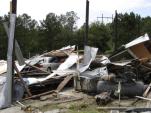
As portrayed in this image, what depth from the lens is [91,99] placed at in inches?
661

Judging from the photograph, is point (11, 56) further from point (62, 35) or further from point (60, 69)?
point (62, 35)

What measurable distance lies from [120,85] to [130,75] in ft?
2.29

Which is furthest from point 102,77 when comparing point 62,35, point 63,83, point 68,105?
point 62,35

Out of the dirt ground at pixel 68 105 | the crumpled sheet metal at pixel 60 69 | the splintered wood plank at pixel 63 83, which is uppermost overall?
the crumpled sheet metal at pixel 60 69

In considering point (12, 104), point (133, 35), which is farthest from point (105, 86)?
point (133, 35)

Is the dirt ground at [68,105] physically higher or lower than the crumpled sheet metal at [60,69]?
lower

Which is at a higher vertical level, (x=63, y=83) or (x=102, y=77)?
(x=102, y=77)

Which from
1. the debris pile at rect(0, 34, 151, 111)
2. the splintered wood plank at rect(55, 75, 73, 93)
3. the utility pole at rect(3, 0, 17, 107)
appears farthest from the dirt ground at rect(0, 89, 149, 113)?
the splintered wood plank at rect(55, 75, 73, 93)

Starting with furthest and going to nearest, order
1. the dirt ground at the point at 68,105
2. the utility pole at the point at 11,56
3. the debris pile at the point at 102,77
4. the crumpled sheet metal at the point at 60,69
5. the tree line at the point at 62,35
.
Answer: the tree line at the point at 62,35
the crumpled sheet metal at the point at 60,69
the utility pole at the point at 11,56
the debris pile at the point at 102,77
the dirt ground at the point at 68,105

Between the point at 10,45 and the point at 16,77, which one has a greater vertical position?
the point at 10,45

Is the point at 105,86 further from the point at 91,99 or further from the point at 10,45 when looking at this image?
the point at 10,45

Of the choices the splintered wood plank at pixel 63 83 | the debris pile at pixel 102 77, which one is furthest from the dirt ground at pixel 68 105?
the splintered wood plank at pixel 63 83

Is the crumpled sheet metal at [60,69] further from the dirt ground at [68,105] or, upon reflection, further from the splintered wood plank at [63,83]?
the dirt ground at [68,105]

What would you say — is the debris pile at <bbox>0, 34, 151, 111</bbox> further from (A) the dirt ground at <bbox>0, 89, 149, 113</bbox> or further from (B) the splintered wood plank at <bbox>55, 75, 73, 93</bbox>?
(A) the dirt ground at <bbox>0, 89, 149, 113</bbox>
